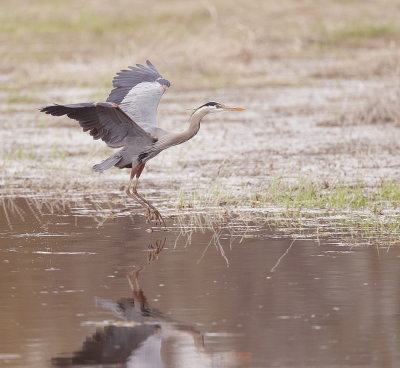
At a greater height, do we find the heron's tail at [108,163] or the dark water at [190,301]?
the heron's tail at [108,163]

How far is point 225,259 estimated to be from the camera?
8305 mm

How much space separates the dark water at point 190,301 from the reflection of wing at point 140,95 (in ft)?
4.12

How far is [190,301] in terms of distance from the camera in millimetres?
7043

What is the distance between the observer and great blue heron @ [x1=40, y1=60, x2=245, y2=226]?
31.3 ft

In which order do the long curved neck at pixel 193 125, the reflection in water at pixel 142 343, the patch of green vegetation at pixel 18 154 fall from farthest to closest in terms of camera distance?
the patch of green vegetation at pixel 18 154
the long curved neck at pixel 193 125
the reflection in water at pixel 142 343

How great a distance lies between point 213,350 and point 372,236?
129 inches

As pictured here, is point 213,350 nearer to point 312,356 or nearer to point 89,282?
point 312,356

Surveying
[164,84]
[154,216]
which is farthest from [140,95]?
[154,216]

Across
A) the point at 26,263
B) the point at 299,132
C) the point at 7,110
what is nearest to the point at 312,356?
the point at 26,263

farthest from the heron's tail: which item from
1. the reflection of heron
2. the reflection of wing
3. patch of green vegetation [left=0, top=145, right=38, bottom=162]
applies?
patch of green vegetation [left=0, top=145, right=38, bottom=162]

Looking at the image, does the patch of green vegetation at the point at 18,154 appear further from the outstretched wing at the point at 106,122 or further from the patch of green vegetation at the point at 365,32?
the patch of green vegetation at the point at 365,32

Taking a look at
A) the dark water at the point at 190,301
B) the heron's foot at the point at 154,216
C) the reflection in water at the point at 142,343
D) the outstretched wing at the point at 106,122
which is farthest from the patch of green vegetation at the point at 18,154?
the reflection in water at the point at 142,343

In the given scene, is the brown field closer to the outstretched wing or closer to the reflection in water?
the outstretched wing

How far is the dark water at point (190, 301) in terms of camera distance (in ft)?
19.5
